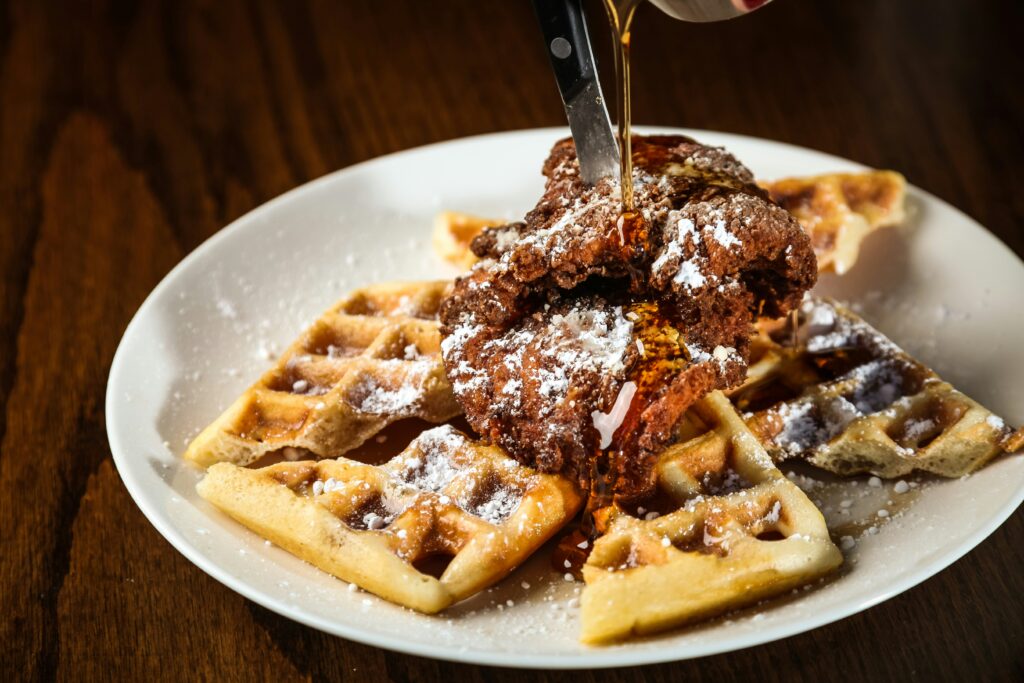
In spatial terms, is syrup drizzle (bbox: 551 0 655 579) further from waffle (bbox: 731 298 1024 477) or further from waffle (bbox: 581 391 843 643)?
waffle (bbox: 731 298 1024 477)

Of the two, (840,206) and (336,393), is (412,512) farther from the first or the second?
(840,206)

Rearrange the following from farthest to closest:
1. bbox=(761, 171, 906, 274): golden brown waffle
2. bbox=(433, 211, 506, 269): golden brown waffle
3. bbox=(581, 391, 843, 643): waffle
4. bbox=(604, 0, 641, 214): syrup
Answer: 1. bbox=(433, 211, 506, 269): golden brown waffle
2. bbox=(761, 171, 906, 274): golden brown waffle
3. bbox=(604, 0, 641, 214): syrup
4. bbox=(581, 391, 843, 643): waffle

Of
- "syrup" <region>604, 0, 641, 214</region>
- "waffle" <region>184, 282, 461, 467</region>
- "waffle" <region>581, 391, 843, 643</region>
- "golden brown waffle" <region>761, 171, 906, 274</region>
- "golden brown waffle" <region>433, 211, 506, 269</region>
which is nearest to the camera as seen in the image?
"waffle" <region>581, 391, 843, 643</region>

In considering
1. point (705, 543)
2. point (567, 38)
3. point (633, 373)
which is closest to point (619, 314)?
point (633, 373)

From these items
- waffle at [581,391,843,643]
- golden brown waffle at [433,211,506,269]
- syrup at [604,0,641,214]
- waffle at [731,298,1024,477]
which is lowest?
waffle at [731,298,1024,477]

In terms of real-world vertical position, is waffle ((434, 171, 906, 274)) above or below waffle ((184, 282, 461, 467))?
below

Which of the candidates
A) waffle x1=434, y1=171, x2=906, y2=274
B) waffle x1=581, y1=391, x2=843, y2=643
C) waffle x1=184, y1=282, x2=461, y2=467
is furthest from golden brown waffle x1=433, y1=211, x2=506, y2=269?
waffle x1=581, y1=391, x2=843, y2=643
